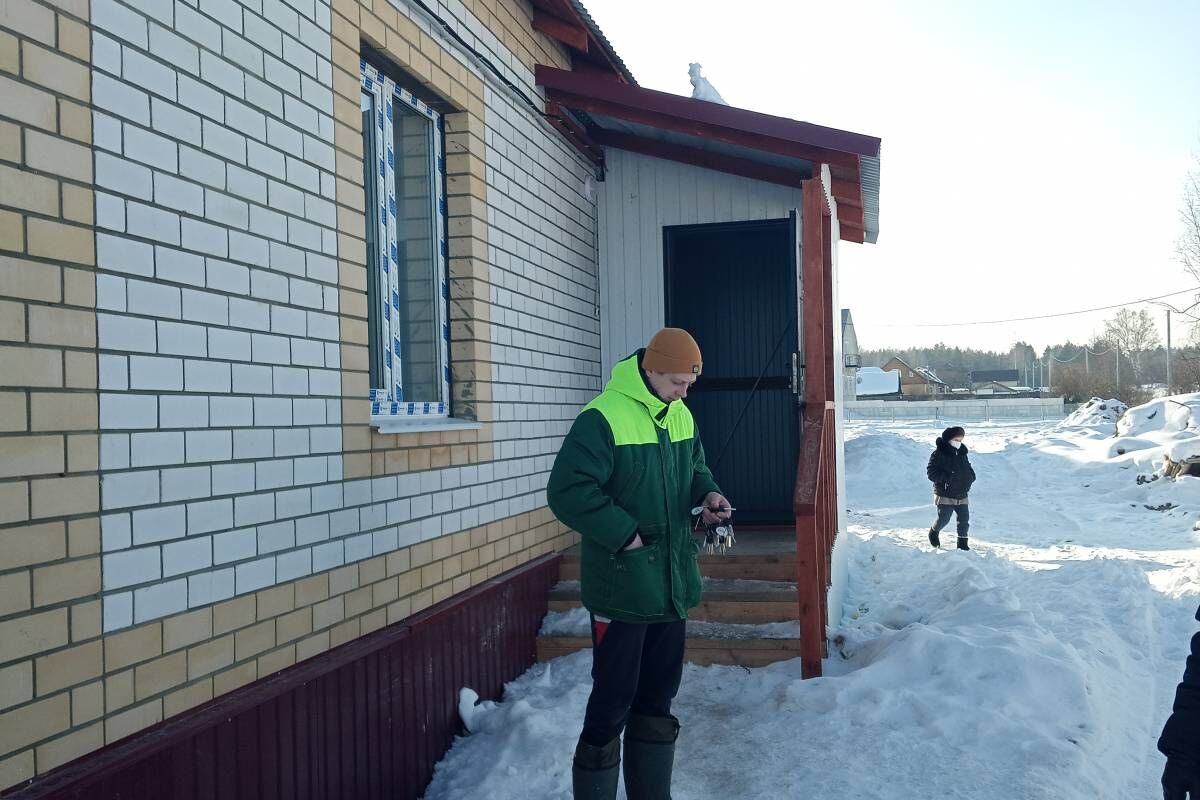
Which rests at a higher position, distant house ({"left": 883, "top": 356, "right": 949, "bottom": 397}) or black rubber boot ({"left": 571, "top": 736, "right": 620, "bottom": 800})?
distant house ({"left": 883, "top": 356, "right": 949, "bottom": 397})

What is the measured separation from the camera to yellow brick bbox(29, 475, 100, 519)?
7.09ft

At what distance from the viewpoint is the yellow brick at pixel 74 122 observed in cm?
226

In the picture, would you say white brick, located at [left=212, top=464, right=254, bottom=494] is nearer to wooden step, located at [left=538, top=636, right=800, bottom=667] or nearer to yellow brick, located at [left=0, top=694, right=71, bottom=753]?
yellow brick, located at [left=0, top=694, right=71, bottom=753]

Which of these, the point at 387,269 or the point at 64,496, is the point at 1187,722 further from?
the point at 387,269

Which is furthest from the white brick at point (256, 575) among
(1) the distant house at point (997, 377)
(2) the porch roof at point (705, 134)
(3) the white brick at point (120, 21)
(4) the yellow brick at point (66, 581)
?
(1) the distant house at point (997, 377)

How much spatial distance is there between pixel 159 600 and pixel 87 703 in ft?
1.06

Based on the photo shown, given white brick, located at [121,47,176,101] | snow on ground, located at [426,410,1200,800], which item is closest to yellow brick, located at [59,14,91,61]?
white brick, located at [121,47,176,101]

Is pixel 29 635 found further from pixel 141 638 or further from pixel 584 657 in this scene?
pixel 584 657

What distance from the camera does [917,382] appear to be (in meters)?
66.4

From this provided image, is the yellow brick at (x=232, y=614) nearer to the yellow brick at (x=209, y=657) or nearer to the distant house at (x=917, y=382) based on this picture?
the yellow brick at (x=209, y=657)

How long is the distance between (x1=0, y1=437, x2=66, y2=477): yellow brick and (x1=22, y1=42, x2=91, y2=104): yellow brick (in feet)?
2.82

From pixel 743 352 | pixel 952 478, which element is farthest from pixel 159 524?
pixel 952 478

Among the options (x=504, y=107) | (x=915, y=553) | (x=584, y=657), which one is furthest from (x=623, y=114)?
(x=915, y=553)

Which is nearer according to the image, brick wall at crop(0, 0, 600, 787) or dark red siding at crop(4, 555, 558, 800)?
brick wall at crop(0, 0, 600, 787)
